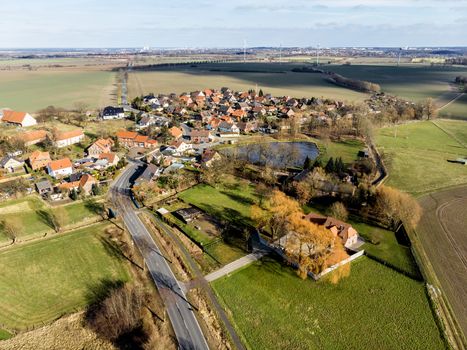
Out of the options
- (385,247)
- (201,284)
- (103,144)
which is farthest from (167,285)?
(103,144)

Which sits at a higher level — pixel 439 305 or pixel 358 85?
pixel 358 85

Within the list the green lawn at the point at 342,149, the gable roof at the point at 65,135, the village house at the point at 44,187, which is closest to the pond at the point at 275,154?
the green lawn at the point at 342,149

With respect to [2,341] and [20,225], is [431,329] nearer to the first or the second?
[2,341]

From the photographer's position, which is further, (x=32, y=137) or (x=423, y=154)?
(x=423, y=154)

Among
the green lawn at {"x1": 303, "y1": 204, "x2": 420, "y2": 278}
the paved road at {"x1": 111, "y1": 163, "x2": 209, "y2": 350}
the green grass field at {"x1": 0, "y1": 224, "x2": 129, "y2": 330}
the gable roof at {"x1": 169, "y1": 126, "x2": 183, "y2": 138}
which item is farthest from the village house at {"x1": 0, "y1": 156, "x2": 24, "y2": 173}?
the green lawn at {"x1": 303, "y1": 204, "x2": 420, "y2": 278}

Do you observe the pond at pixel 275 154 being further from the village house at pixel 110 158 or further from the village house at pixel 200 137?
the village house at pixel 110 158

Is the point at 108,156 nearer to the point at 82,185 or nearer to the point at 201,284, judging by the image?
the point at 82,185
